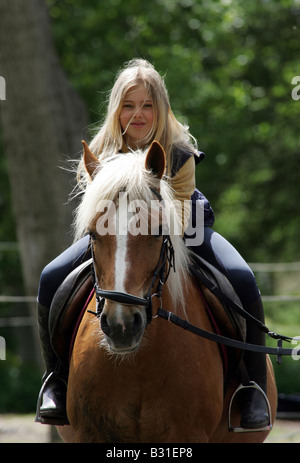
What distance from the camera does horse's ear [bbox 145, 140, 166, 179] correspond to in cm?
334

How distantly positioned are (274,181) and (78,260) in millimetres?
13371

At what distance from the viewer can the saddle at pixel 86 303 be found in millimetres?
3875

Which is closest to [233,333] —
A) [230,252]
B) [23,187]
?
[230,252]

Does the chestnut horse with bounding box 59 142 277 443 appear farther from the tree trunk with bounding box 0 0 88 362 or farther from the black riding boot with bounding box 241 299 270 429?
the tree trunk with bounding box 0 0 88 362

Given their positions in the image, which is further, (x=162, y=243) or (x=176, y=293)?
(x=176, y=293)

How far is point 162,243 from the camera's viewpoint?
327 centimetres

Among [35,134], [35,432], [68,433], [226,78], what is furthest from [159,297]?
[226,78]

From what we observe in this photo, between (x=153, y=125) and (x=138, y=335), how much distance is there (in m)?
1.43

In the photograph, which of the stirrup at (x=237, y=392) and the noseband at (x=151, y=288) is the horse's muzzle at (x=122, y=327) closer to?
the noseband at (x=151, y=288)

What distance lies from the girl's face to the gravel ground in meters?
5.47

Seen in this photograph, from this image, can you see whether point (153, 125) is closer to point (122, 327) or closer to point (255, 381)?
point (122, 327)

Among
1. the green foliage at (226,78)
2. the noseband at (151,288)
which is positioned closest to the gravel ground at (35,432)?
the noseband at (151,288)

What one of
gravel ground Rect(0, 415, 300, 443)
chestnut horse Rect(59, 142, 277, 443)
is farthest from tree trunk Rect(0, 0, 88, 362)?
chestnut horse Rect(59, 142, 277, 443)
